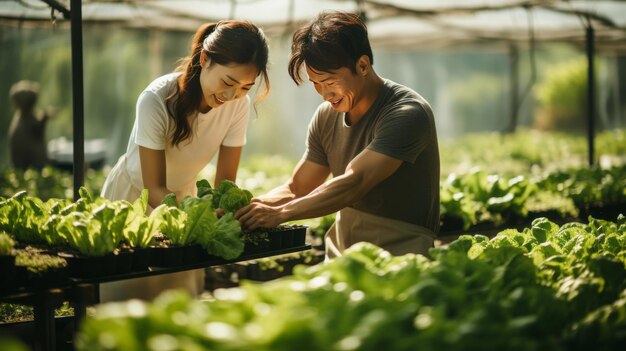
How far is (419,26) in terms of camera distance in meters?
12.4

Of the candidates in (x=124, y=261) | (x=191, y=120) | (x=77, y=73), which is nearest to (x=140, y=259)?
(x=124, y=261)

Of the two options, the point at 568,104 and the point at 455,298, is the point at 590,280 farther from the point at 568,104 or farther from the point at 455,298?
the point at 568,104

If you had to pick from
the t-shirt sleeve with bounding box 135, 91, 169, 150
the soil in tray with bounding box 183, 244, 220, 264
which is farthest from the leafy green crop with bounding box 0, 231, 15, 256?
the t-shirt sleeve with bounding box 135, 91, 169, 150

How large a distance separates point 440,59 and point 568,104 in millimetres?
3606

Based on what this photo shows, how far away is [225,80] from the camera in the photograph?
10.4 feet

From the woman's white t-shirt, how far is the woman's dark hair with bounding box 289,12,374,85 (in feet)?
1.66

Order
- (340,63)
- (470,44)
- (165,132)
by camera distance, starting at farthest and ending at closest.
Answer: (470,44)
(165,132)
(340,63)

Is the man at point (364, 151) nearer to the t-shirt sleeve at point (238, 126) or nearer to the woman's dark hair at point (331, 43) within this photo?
the woman's dark hair at point (331, 43)

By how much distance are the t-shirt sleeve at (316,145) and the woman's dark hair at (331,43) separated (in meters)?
0.35

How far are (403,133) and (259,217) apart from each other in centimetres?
66

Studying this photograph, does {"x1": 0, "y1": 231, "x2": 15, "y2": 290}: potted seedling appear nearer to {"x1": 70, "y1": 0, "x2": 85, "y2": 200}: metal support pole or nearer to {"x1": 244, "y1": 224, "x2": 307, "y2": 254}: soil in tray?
{"x1": 244, "y1": 224, "x2": 307, "y2": 254}: soil in tray

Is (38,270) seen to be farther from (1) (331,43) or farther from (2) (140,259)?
(1) (331,43)

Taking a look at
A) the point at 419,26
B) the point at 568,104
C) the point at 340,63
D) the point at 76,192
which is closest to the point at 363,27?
the point at 340,63

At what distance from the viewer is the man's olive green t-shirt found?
9.82 ft
